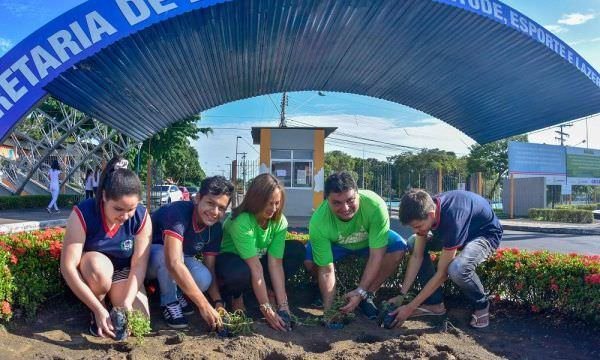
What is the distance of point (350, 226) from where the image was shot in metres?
3.95

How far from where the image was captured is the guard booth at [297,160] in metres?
16.2

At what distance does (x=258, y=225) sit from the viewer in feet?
12.0

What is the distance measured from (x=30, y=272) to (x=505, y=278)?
373 centimetres

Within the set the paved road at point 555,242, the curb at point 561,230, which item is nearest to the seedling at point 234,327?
the paved road at point 555,242

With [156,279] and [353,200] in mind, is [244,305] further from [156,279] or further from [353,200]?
[353,200]

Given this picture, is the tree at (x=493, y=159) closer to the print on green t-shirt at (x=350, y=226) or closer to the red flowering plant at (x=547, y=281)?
the red flowering plant at (x=547, y=281)

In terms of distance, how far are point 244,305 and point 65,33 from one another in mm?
4188

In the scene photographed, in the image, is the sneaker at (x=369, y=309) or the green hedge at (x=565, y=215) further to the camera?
the green hedge at (x=565, y=215)

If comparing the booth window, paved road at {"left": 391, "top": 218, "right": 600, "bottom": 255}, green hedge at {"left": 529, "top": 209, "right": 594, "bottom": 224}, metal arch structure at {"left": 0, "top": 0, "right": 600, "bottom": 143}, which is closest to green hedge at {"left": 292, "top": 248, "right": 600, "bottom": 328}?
metal arch structure at {"left": 0, "top": 0, "right": 600, "bottom": 143}

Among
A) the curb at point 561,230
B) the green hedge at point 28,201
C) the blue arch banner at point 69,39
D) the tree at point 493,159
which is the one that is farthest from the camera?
the tree at point 493,159

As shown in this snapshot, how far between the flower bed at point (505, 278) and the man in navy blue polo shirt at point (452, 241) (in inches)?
12.5

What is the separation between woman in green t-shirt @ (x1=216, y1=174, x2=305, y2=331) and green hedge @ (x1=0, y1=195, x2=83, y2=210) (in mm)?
16586

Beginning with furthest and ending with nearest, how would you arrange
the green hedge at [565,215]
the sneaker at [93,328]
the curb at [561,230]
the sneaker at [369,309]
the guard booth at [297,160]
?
the green hedge at [565,215]
the guard booth at [297,160]
the curb at [561,230]
the sneaker at [369,309]
the sneaker at [93,328]

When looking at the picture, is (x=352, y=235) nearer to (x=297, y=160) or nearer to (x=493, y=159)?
(x=297, y=160)
